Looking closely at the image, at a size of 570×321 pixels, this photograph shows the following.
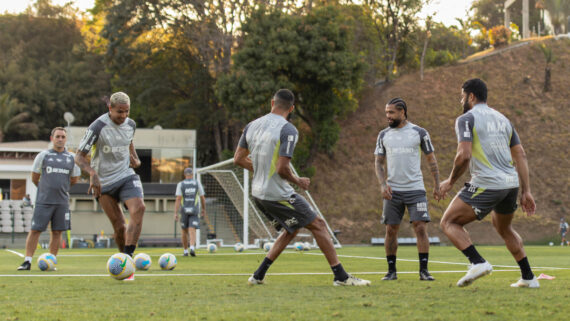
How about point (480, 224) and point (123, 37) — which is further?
point (123, 37)

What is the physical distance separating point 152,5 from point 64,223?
34829 millimetres

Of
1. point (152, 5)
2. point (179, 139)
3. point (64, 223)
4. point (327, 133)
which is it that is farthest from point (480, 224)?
point (64, 223)

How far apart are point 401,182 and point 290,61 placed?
31908 mm

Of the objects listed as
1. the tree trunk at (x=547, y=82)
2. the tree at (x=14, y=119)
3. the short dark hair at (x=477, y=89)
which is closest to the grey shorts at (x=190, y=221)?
the short dark hair at (x=477, y=89)

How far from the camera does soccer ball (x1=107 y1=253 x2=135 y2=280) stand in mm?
8742

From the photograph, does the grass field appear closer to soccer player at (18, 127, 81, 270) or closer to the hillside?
soccer player at (18, 127, 81, 270)

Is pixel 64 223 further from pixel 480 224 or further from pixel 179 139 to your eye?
pixel 480 224

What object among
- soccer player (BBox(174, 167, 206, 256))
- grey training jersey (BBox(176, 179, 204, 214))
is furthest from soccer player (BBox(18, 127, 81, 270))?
grey training jersey (BBox(176, 179, 204, 214))

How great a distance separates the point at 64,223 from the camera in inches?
467

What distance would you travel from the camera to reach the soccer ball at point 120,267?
28.7 feet

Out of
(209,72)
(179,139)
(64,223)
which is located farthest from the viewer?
(209,72)

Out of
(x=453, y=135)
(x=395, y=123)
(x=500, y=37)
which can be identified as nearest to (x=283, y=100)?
(x=395, y=123)

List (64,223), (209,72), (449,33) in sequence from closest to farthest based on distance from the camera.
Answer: (64,223) < (209,72) < (449,33)

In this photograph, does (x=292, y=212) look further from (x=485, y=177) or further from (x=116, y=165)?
(x=116, y=165)
